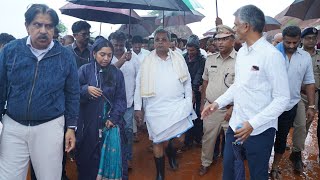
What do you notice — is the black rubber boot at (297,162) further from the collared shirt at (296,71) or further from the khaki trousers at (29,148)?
the khaki trousers at (29,148)

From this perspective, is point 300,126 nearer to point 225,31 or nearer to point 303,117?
point 303,117

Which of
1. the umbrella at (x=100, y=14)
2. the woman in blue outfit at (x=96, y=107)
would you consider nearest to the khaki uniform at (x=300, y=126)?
the woman in blue outfit at (x=96, y=107)

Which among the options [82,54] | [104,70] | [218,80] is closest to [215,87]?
[218,80]

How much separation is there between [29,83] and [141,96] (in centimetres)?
175

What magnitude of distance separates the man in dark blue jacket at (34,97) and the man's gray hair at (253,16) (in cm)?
160

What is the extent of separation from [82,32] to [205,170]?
266 centimetres

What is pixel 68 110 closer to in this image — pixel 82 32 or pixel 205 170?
pixel 82 32

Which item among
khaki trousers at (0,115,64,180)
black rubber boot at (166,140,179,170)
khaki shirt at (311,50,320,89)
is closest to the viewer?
khaki trousers at (0,115,64,180)

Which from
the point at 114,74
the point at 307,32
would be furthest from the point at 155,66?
the point at 307,32

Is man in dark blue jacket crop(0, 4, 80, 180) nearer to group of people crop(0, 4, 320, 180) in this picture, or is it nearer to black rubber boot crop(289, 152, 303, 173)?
group of people crop(0, 4, 320, 180)

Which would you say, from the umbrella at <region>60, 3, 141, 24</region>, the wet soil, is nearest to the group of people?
the wet soil

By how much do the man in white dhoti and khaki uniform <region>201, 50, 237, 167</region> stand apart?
376mm

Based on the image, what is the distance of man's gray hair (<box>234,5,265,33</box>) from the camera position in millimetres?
2580

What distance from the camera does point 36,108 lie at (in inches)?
97.3
